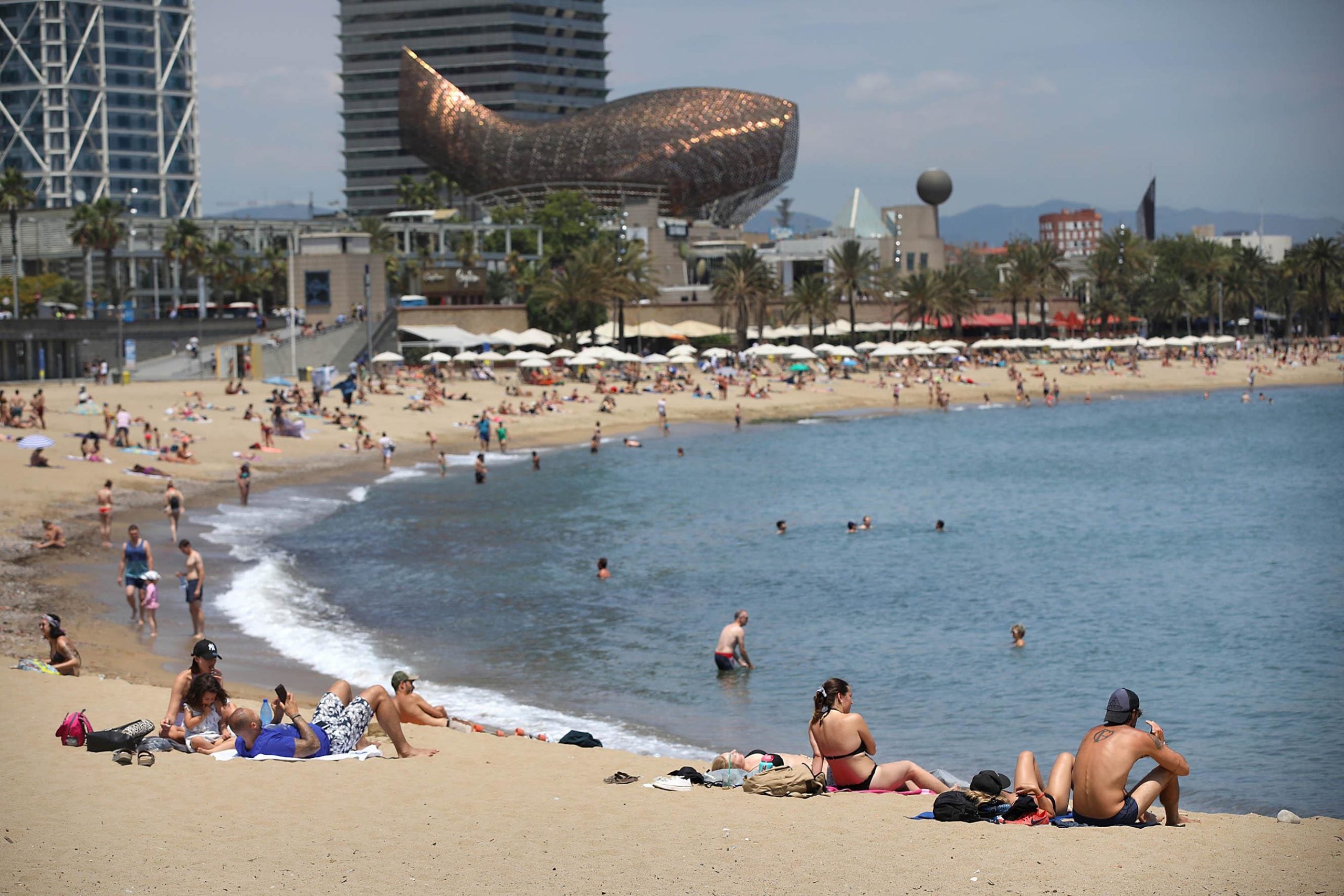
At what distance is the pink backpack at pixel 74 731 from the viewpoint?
367 inches

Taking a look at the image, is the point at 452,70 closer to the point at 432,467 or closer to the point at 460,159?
the point at 460,159

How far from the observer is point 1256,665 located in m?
15.1

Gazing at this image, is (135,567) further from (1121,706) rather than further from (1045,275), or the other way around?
(1045,275)

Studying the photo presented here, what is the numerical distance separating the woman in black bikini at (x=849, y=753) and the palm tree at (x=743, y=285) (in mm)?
57061

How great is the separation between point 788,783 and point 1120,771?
2173mm

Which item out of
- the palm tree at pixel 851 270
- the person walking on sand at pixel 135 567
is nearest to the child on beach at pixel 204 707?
the person walking on sand at pixel 135 567

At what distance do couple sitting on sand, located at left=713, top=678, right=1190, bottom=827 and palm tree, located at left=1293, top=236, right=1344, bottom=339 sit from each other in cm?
7848

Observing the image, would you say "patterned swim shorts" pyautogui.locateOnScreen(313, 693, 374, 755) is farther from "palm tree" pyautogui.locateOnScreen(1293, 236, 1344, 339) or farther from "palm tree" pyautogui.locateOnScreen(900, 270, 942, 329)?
"palm tree" pyautogui.locateOnScreen(1293, 236, 1344, 339)

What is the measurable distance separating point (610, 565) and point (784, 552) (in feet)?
11.2

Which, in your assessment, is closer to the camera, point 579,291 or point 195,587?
point 195,587

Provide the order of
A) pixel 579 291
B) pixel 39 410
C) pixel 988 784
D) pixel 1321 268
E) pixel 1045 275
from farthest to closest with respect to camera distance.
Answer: pixel 1321 268, pixel 1045 275, pixel 579 291, pixel 39 410, pixel 988 784

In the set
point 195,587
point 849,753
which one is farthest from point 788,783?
point 195,587

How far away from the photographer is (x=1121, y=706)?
23.2 feet

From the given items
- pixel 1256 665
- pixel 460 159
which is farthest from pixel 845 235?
pixel 1256 665
